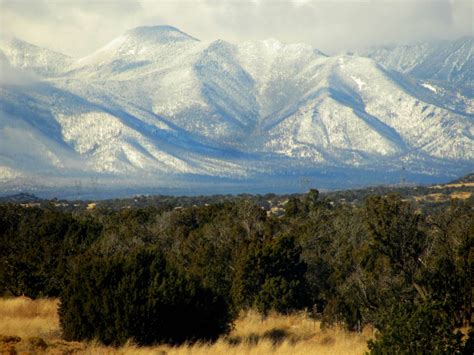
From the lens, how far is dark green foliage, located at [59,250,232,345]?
57.6ft

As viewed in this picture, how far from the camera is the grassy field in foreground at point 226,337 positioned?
50.2 feet

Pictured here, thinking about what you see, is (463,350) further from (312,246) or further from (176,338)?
(312,246)

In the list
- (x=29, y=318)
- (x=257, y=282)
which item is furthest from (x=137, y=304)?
(x=257, y=282)

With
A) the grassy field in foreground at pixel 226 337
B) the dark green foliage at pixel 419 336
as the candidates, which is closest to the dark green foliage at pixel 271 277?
the grassy field in foreground at pixel 226 337

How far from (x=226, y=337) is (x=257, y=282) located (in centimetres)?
1144

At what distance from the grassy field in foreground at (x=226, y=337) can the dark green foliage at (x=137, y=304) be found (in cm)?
65

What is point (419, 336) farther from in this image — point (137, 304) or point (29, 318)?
point (29, 318)

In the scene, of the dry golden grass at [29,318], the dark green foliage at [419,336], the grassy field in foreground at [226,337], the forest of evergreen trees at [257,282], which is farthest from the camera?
the dry golden grass at [29,318]

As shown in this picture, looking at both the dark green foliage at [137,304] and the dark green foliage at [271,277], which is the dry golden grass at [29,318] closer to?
the dark green foliage at [137,304]

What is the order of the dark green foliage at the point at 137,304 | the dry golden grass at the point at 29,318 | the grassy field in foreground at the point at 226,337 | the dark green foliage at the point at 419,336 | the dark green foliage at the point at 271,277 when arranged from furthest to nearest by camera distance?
1. the dark green foliage at the point at 271,277
2. the dry golden grass at the point at 29,318
3. the dark green foliage at the point at 137,304
4. the grassy field in foreground at the point at 226,337
5. the dark green foliage at the point at 419,336

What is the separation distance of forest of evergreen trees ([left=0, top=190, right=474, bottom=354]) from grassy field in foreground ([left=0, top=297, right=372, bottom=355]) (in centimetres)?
69

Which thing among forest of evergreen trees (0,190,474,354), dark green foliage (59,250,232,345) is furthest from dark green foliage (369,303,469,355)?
dark green foliage (59,250,232,345)

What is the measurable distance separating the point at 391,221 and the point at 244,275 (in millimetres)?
11313

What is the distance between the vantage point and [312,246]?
4044 cm
